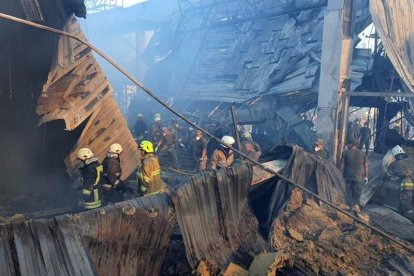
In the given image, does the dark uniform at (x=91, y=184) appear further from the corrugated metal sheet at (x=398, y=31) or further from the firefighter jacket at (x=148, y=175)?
the corrugated metal sheet at (x=398, y=31)

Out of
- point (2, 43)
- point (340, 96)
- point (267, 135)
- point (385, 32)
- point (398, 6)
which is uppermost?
point (398, 6)

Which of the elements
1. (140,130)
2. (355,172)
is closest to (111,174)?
(355,172)

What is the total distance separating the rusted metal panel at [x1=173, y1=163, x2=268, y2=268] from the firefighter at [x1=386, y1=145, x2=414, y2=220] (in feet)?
15.9

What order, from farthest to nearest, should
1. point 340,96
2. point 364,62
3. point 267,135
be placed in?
point 267,135 < point 364,62 < point 340,96

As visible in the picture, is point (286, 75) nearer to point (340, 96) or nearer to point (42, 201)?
point (340, 96)

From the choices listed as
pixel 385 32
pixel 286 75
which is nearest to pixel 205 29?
pixel 286 75

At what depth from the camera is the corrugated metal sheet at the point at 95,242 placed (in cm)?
337

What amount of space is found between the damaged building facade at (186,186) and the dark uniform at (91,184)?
0.81m

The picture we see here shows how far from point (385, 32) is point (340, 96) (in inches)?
86.5

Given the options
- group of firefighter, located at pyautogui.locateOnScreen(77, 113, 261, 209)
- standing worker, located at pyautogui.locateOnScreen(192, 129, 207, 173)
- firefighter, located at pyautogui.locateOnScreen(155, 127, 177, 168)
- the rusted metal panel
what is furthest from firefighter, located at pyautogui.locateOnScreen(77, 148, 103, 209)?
firefighter, located at pyautogui.locateOnScreen(155, 127, 177, 168)

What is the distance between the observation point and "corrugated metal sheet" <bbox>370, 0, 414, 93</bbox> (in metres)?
10.0

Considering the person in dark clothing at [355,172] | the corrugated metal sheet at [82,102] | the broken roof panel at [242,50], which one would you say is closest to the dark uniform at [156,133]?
the corrugated metal sheet at [82,102]

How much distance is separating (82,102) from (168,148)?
5250mm

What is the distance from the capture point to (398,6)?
35.3 ft
